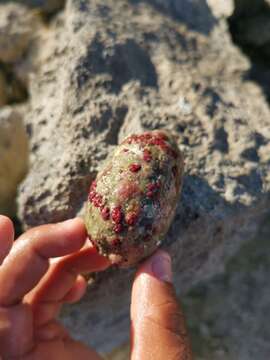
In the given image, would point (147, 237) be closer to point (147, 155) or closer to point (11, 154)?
point (147, 155)

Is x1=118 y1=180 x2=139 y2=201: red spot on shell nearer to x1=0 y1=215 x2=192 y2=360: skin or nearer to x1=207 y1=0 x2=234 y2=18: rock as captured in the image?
x1=0 y1=215 x2=192 y2=360: skin

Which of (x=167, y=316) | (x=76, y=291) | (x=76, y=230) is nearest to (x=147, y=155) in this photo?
(x=76, y=230)

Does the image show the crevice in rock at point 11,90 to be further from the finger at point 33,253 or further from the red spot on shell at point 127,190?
the red spot on shell at point 127,190

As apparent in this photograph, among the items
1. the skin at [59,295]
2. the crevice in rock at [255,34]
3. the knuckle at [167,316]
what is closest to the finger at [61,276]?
the skin at [59,295]

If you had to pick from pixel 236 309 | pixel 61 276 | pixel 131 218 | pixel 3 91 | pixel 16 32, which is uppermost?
pixel 16 32

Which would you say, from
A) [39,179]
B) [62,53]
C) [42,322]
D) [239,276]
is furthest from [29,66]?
[239,276]

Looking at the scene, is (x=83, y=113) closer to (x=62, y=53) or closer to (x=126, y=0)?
(x=62, y=53)

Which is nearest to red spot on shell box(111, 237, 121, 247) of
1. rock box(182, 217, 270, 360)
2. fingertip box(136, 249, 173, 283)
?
fingertip box(136, 249, 173, 283)
